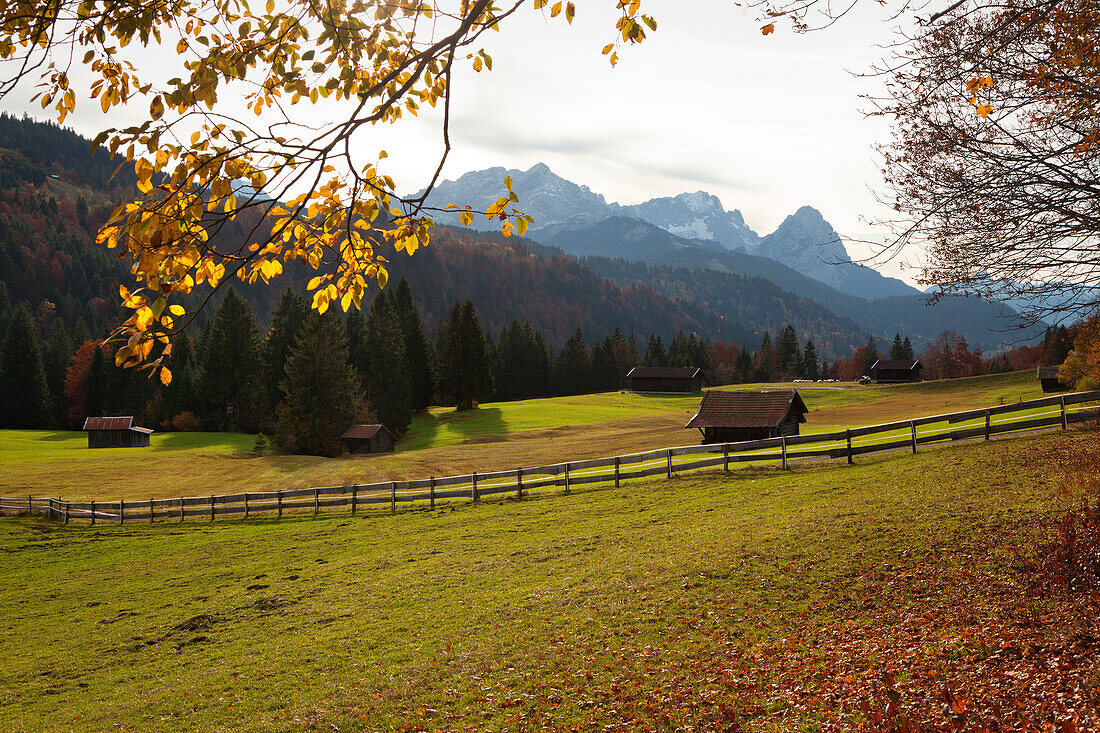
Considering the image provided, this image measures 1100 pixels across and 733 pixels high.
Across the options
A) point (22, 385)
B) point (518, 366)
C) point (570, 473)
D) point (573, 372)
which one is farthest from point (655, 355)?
point (570, 473)

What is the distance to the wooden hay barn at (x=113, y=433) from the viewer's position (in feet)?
206

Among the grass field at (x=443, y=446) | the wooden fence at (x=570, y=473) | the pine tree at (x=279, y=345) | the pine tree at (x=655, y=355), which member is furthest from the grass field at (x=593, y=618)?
the pine tree at (x=655, y=355)

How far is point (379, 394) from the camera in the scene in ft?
230

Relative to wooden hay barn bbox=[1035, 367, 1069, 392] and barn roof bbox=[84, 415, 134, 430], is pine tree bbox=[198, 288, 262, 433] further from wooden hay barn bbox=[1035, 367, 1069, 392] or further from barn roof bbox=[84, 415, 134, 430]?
wooden hay barn bbox=[1035, 367, 1069, 392]

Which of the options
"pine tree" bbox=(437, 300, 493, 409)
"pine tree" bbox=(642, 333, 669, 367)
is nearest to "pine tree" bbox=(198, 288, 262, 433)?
"pine tree" bbox=(437, 300, 493, 409)

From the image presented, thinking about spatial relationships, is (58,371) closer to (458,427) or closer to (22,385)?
(22,385)

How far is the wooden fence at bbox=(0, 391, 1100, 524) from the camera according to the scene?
76.4 ft

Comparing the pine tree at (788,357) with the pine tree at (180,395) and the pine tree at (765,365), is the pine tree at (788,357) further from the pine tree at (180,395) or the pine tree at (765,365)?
the pine tree at (180,395)

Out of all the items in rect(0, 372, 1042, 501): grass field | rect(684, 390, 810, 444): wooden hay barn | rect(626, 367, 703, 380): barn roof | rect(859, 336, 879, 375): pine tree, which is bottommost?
rect(0, 372, 1042, 501): grass field

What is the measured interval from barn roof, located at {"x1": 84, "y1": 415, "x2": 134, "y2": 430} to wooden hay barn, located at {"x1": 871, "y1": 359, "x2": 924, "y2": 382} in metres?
102

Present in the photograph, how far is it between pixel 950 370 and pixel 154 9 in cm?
14765

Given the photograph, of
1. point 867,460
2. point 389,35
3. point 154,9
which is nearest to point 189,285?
point 154,9

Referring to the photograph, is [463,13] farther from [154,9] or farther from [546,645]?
[546,645]

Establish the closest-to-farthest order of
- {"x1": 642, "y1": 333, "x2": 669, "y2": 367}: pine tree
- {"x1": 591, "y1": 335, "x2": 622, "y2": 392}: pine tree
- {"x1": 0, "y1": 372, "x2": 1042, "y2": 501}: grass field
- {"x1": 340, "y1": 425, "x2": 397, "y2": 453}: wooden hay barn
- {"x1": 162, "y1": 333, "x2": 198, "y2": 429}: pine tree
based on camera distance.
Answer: {"x1": 0, "y1": 372, "x2": 1042, "y2": 501}: grass field
{"x1": 340, "y1": 425, "x2": 397, "y2": 453}: wooden hay barn
{"x1": 162, "y1": 333, "x2": 198, "y2": 429}: pine tree
{"x1": 591, "y1": 335, "x2": 622, "y2": 392}: pine tree
{"x1": 642, "y1": 333, "x2": 669, "y2": 367}: pine tree
